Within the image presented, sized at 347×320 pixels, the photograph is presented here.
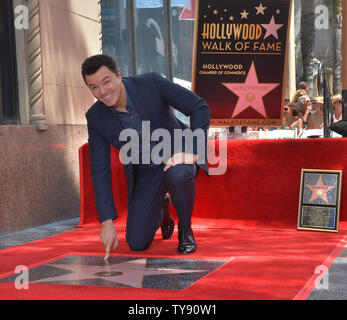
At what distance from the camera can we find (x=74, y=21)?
20.2 feet

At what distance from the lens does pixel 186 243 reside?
3908mm

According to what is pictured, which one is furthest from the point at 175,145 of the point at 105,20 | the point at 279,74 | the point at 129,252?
the point at 105,20

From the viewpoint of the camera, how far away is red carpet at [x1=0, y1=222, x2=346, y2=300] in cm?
282

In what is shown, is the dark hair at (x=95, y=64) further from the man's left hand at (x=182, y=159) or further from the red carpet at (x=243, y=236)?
the red carpet at (x=243, y=236)

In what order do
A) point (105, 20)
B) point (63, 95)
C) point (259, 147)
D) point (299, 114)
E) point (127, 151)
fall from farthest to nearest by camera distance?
1. point (299, 114)
2. point (105, 20)
3. point (63, 95)
4. point (259, 147)
5. point (127, 151)

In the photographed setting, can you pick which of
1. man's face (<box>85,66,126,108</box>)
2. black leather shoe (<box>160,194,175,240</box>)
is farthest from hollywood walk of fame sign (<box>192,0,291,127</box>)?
man's face (<box>85,66,126,108</box>)

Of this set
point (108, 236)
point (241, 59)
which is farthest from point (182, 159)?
point (241, 59)

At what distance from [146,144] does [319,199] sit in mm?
1593

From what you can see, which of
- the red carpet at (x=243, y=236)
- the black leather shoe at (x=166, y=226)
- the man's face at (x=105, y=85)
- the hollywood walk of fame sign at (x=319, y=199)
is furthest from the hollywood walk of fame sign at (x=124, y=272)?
the hollywood walk of fame sign at (x=319, y=199)

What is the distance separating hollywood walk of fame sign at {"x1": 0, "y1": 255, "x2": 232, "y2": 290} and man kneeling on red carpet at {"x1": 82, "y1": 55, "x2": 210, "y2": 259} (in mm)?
259

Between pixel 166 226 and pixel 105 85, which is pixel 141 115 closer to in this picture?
pixel 105 85
